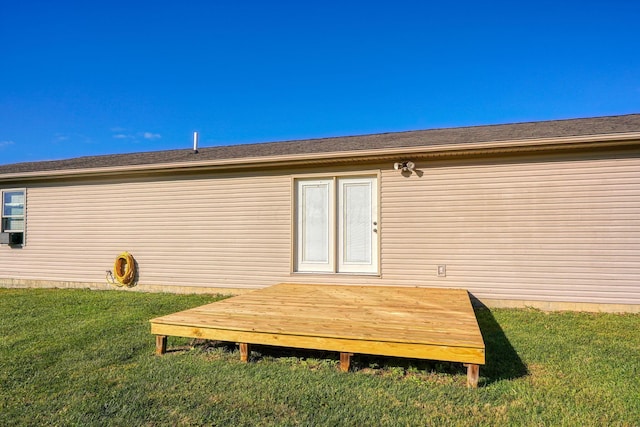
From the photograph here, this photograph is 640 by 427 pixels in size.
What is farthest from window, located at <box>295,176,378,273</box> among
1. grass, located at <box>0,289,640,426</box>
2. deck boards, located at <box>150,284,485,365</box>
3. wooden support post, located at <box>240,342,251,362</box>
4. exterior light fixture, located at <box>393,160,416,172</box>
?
wooden support post, located at <box>240,342,251,362</box>

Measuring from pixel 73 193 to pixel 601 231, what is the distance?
946 centimetres

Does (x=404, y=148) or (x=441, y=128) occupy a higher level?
(x=441, y=128)

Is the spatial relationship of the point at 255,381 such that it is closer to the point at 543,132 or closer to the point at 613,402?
the point at 613,402

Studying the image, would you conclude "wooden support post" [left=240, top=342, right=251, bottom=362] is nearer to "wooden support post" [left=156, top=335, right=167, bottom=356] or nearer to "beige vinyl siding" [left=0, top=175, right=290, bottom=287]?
"wooden support post" [left=156, top=335, right=167, bottom=356]

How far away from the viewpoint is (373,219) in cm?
588

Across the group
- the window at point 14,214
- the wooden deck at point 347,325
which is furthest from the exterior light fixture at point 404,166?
the window at point 14,214

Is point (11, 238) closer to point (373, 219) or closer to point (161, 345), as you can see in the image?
point (161, 345)

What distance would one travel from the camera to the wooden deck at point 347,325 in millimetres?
2715

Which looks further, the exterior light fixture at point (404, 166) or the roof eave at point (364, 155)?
the exterior light fixture at point (404, 166)

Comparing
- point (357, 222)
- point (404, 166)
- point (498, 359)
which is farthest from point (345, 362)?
point (404, 166)

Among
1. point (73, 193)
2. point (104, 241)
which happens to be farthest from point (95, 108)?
point (104, 241)

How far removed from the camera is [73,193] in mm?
7488

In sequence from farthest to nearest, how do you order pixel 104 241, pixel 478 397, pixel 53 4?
pixel 53 4 < pixel 104 241 < pixel 478 397

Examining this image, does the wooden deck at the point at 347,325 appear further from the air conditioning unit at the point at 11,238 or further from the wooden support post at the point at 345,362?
the air conditioning unit at the point at 11,238
